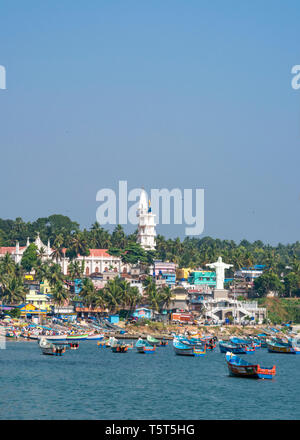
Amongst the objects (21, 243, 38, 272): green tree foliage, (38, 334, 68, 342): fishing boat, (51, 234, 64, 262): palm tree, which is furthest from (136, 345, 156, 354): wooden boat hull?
(51, 234, 64, 262): palm tree

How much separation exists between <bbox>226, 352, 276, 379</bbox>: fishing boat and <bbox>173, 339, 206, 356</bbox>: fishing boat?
95.5 ft

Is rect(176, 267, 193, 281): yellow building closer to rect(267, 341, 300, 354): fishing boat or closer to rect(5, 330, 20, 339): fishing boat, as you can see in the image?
rect(5, 330, 20, 339): fishing boat

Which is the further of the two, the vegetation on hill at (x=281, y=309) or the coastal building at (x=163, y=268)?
the coastal building at (x=163, y=268)

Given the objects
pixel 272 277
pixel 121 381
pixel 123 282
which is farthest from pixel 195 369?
pixel 272 277

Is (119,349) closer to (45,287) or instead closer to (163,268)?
(45,287)

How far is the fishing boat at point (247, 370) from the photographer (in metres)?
84.4

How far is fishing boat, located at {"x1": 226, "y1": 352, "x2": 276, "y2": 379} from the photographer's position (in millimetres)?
84375

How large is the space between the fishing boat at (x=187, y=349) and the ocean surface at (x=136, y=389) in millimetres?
3526

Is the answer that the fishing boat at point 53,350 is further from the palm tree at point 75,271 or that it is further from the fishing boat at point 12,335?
the palm tree at point 75,271

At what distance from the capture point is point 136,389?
77688mm

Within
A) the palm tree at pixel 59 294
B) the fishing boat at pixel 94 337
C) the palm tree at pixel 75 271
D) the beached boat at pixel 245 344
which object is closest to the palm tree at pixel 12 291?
the palm tree at pixel 59 294

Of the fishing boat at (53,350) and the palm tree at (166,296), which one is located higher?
the palm tree at (166,296)

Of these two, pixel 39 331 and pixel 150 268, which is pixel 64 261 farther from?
pixel 39 331
